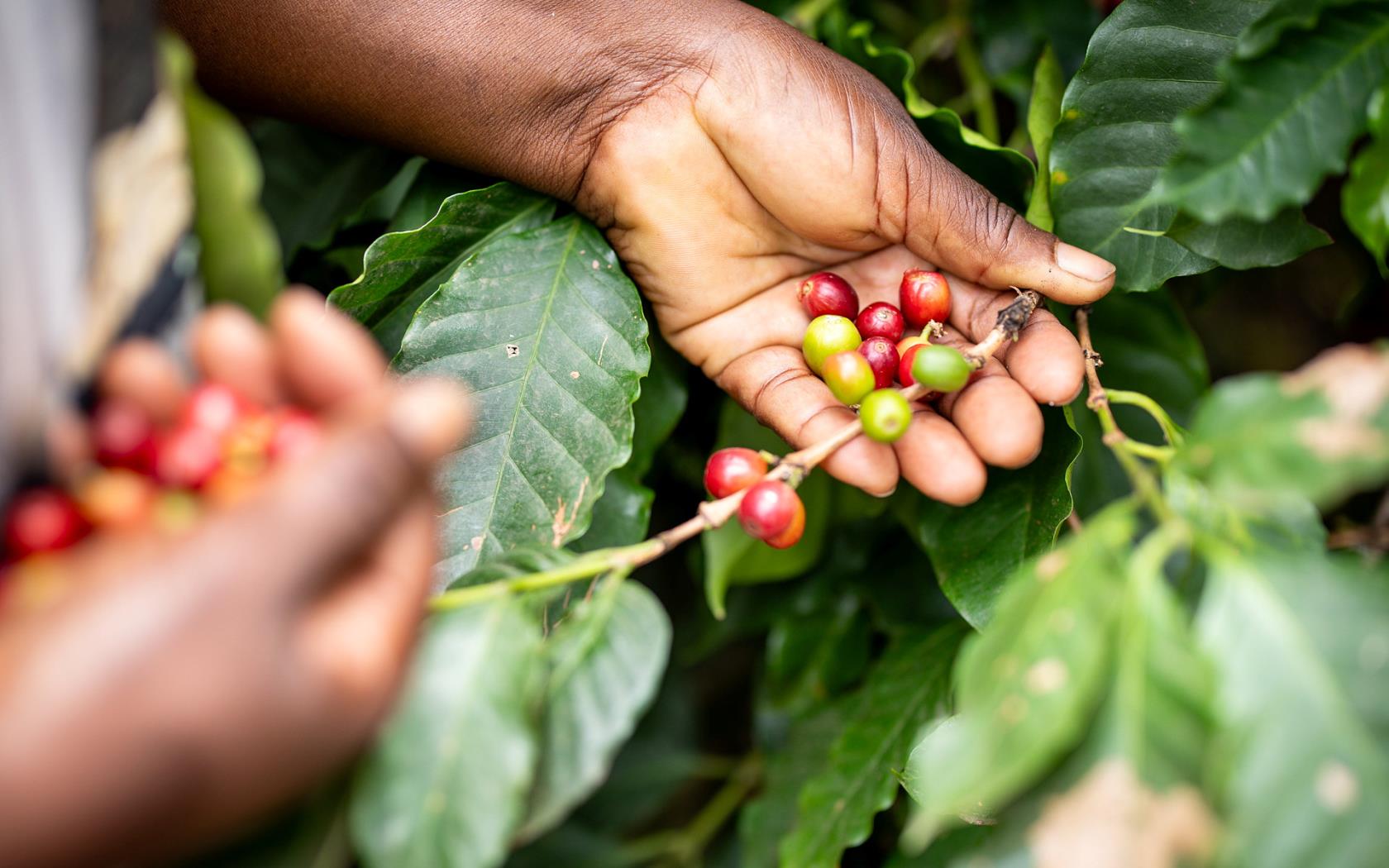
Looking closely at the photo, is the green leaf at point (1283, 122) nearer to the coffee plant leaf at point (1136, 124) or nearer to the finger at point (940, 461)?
the coffee plant leaf at point (1136, 124)

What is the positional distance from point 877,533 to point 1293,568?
121 centimetres

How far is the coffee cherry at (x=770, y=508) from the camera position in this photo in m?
1.25

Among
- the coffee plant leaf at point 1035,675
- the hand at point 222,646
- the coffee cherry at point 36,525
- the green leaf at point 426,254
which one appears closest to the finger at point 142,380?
the hand at point 222,646

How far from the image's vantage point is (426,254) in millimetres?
1601

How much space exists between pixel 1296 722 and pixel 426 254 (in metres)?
1.42

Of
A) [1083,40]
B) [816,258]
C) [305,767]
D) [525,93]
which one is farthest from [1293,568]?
[1083,40]

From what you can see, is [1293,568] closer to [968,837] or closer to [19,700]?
[968,837]

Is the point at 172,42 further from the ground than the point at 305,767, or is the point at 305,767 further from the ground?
the point at 172,42

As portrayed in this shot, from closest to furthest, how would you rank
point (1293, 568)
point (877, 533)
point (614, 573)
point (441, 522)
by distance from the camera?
point (1293, 568) → point (614, 573) → point (441, 522) → point (877, 533)

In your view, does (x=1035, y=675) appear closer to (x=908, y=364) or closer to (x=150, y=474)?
(x=908, y=364)

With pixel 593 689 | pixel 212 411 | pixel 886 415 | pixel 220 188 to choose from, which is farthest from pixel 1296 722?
pixel 220 188

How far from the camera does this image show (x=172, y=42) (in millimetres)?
921

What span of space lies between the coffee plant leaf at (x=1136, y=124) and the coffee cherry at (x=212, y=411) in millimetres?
1337

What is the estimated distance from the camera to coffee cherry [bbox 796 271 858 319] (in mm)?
1659
